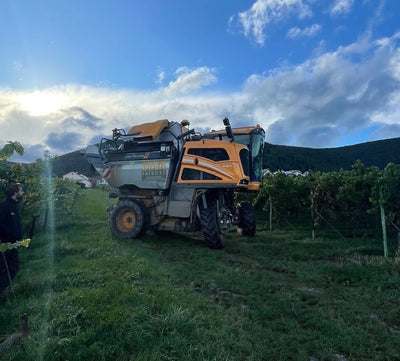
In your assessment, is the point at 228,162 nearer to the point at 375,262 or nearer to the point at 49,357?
the point at 375,262

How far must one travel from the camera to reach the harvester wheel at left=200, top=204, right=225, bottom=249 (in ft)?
33.8

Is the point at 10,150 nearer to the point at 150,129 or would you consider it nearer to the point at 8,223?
the point at 8,223

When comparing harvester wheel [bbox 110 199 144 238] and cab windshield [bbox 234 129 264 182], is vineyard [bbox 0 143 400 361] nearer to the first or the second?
harvester wheel [bbox 110 199 144 238]

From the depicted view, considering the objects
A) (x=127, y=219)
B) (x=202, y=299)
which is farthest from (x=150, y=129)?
(x=202, y=299)

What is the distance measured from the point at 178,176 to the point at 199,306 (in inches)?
246

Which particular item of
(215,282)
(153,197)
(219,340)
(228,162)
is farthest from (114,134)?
(219,340)

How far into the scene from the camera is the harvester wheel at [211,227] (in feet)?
33.8

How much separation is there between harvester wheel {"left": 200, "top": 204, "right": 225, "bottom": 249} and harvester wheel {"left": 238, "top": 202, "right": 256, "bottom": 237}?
8.66ft

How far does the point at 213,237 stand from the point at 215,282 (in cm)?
355

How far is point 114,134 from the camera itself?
12656 millimetres

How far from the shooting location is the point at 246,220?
12953mm

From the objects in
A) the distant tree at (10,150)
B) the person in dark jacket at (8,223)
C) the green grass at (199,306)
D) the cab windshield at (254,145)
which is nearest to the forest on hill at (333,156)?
the cab windshield at (254,145)

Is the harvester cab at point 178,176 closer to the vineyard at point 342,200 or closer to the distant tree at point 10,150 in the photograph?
the vineyard at point 342,200

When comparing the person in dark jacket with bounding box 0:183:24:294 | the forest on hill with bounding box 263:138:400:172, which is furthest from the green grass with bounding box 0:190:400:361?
the forest on hill with bounding box 263:138:400:172
